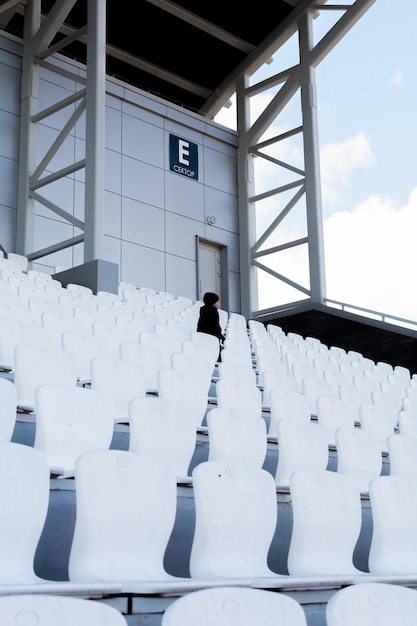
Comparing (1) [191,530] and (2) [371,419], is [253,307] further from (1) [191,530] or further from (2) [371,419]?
(1) [191,530]

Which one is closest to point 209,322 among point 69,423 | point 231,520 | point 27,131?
point 69,423

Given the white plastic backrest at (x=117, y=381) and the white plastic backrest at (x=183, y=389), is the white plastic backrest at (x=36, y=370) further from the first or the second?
the white plastic backrest at (x=183, y=389)

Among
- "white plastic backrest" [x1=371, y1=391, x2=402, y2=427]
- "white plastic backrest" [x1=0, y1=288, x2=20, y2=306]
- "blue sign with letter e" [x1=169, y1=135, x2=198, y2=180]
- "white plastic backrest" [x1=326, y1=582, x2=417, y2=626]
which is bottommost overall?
"white plastic backrest" [x1=326, y1=582, x2=417, y2=626]

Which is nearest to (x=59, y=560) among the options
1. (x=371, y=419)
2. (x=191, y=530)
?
(x=191, y=530)

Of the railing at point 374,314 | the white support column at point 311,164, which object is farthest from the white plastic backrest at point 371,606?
the white support column at point 311,164

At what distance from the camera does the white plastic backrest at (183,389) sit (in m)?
4.18

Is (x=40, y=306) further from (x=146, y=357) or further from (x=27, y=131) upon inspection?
(x=27, y=131)

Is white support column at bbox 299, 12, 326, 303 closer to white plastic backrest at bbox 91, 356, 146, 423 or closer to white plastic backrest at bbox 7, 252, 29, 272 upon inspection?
white plastic backrest at bbox 7, 252, 29, 272

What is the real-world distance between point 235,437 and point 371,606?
1.76 metres

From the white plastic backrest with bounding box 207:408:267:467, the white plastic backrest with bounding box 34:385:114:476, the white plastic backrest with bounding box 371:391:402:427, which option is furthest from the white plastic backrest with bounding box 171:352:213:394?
the white plastic backrest with bounding box 34:385:114:476

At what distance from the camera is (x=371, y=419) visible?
5172 mm

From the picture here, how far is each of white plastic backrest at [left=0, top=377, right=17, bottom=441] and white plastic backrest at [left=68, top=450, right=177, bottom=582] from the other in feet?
2.01

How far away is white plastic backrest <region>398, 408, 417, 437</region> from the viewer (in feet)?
17.0

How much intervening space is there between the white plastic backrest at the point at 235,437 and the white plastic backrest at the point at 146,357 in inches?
52.2
